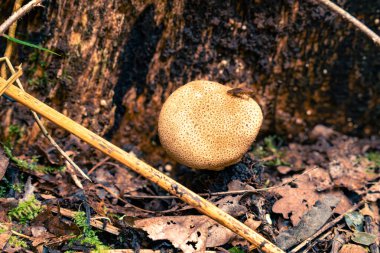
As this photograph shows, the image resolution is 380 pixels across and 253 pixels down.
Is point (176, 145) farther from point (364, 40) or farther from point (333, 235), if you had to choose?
point (364, 40)

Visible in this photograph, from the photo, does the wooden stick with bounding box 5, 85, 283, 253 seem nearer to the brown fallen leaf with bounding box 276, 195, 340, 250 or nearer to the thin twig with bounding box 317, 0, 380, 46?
the brown fallen leaf with bounding box 276, 195, 340, 250

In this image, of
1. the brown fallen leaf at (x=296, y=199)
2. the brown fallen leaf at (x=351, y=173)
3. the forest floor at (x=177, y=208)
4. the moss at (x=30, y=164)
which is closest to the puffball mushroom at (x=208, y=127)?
the forest floor at (x=177, y=208)

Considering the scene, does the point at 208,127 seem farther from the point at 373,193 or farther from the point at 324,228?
the point at 373,193

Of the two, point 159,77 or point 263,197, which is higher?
point 159,77

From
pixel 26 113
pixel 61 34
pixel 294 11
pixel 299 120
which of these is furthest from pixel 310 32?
pixel 26 113

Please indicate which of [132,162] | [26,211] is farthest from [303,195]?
[26,211]

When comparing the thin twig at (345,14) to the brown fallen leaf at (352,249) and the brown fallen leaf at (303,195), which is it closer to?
the brown fallen leaf at (303,195)
